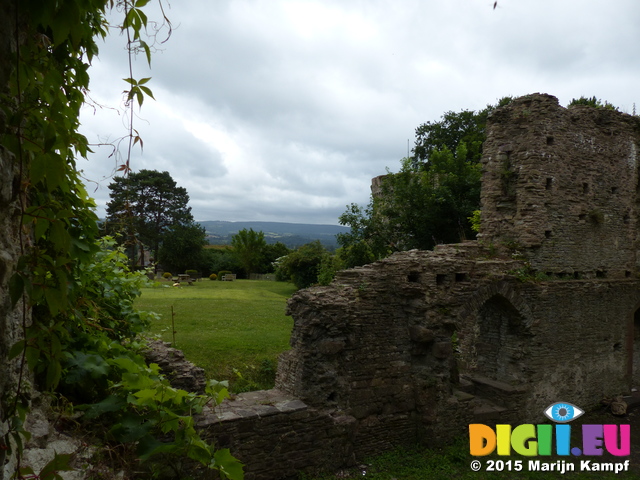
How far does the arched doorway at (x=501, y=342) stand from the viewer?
11.2m

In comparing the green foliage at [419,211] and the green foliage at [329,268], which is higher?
the green foliage at [419,211]

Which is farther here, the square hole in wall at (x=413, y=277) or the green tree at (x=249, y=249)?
the green tree at (x=249, y=249)

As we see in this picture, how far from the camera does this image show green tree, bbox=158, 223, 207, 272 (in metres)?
42.4

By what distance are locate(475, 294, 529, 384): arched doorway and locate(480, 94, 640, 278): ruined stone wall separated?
1.47 metres

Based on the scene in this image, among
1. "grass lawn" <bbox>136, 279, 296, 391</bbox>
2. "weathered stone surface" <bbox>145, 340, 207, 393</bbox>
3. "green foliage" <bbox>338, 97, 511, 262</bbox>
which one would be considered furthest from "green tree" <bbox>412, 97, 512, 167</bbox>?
"weathered stone surface" <bbox>145, 340, 207, 393</bbox>

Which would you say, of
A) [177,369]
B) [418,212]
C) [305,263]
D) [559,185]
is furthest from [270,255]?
[177,369]

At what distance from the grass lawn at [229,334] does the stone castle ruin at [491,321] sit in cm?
163

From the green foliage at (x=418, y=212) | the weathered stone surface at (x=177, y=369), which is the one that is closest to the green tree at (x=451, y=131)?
the green foliage at (x=418, y=212)

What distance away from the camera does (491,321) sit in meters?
12.0

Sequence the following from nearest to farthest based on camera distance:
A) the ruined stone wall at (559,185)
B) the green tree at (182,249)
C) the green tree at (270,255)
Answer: the ruined stone wall at (559,185) < the green tree at (182,249) < the green tree at (270,255)

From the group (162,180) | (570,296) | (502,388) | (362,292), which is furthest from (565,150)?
(162,180)

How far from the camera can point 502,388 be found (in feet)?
36.3

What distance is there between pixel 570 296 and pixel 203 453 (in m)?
11.6

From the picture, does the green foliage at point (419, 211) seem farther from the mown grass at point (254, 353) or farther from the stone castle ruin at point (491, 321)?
the stone castle ruin at point (491, 321)
